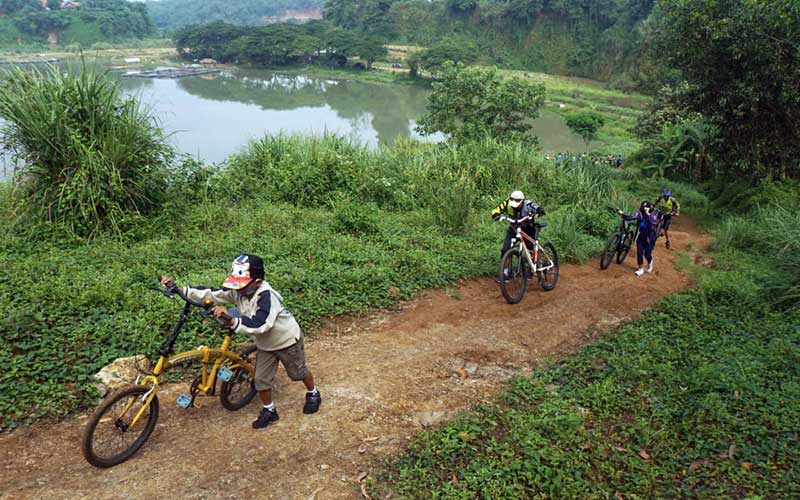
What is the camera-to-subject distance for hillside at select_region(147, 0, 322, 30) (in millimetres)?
146625

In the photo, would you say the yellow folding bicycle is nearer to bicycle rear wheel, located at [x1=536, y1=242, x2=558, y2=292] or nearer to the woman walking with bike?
bicycle rear wheel, located at [x1=536, y1=242, x2=558, y2=292]

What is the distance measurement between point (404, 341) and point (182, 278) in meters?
2.65

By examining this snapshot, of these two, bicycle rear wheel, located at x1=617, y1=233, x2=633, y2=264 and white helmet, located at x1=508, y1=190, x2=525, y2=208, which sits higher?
white helmet, located at x1=508, y1=190, x2=525, y2=208

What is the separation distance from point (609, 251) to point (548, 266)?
5.54 ft

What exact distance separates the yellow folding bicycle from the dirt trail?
11cm

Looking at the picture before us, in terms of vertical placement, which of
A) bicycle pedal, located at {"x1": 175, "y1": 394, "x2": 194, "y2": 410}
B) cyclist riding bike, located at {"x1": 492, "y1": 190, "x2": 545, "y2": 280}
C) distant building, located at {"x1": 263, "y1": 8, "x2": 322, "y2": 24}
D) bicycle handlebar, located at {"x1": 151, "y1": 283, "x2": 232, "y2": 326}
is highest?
distant building, located at {"x1": 263, "y1": 8, "x2": 322, "y2": 24}

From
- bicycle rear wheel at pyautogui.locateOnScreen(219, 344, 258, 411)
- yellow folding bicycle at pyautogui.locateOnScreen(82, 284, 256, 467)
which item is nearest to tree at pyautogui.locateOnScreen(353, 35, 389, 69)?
bicycle rear wheel at pyautogui.locateOnScreen(219, 344, 258, 411)

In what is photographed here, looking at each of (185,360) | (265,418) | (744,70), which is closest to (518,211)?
(265,418)

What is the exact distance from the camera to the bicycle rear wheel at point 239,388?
13.2 ft

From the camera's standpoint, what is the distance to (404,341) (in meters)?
5.44

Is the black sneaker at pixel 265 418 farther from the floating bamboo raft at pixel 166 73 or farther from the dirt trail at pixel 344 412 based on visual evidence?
the floating bamboo raft at pixel 166 73

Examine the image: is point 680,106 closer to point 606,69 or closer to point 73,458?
point 73,458

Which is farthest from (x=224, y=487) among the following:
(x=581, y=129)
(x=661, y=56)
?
(x=581, y=129)

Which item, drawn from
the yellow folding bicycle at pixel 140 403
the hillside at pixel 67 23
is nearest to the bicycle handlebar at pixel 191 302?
the yellow folding bicycle at pixel 140 403
